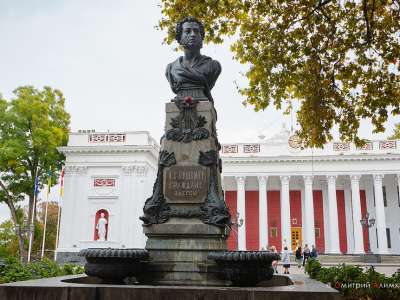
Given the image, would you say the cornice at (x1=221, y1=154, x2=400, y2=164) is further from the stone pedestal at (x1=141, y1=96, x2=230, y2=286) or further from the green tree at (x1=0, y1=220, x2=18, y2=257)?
the stone pedestal at (x1=141, y1=96, x2=230, y2=286)

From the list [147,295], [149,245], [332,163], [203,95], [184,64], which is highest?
[332,163]

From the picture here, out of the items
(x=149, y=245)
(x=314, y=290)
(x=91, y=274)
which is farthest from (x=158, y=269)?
(x=314, y=290)

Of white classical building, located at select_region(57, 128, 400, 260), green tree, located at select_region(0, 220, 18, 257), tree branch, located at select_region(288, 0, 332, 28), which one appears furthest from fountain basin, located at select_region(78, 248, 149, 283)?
green tree, located at select_region(0, 220, 18, 257)

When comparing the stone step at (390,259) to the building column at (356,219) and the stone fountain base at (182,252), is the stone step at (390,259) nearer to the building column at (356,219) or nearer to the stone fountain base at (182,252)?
the building column at (356,219)

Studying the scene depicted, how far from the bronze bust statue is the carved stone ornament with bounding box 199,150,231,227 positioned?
1.02m

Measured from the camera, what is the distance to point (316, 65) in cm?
1205

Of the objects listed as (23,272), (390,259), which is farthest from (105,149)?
(23,272)

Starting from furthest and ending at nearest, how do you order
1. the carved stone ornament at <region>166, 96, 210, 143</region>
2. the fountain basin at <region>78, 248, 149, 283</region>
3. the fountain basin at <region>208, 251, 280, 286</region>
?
the carved stone ornament at <region>166, 96, 210, 143</region> → the fountain basin at <region>78, 248, 149, 283</region> → the fountain basin at <region>208, 251, 280, 286</region>

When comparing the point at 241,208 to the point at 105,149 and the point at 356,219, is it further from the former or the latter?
the point at 105,149

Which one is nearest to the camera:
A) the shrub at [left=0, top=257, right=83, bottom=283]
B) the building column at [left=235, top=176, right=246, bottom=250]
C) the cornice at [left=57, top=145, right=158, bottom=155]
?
the shrub at [left=0, top=257, right=83, bottom=283]

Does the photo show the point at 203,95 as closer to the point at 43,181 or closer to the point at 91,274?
the point at 91,274

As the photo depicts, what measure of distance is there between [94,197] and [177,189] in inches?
1296

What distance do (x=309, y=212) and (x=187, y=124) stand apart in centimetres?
3765

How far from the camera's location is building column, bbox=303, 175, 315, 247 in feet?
136
